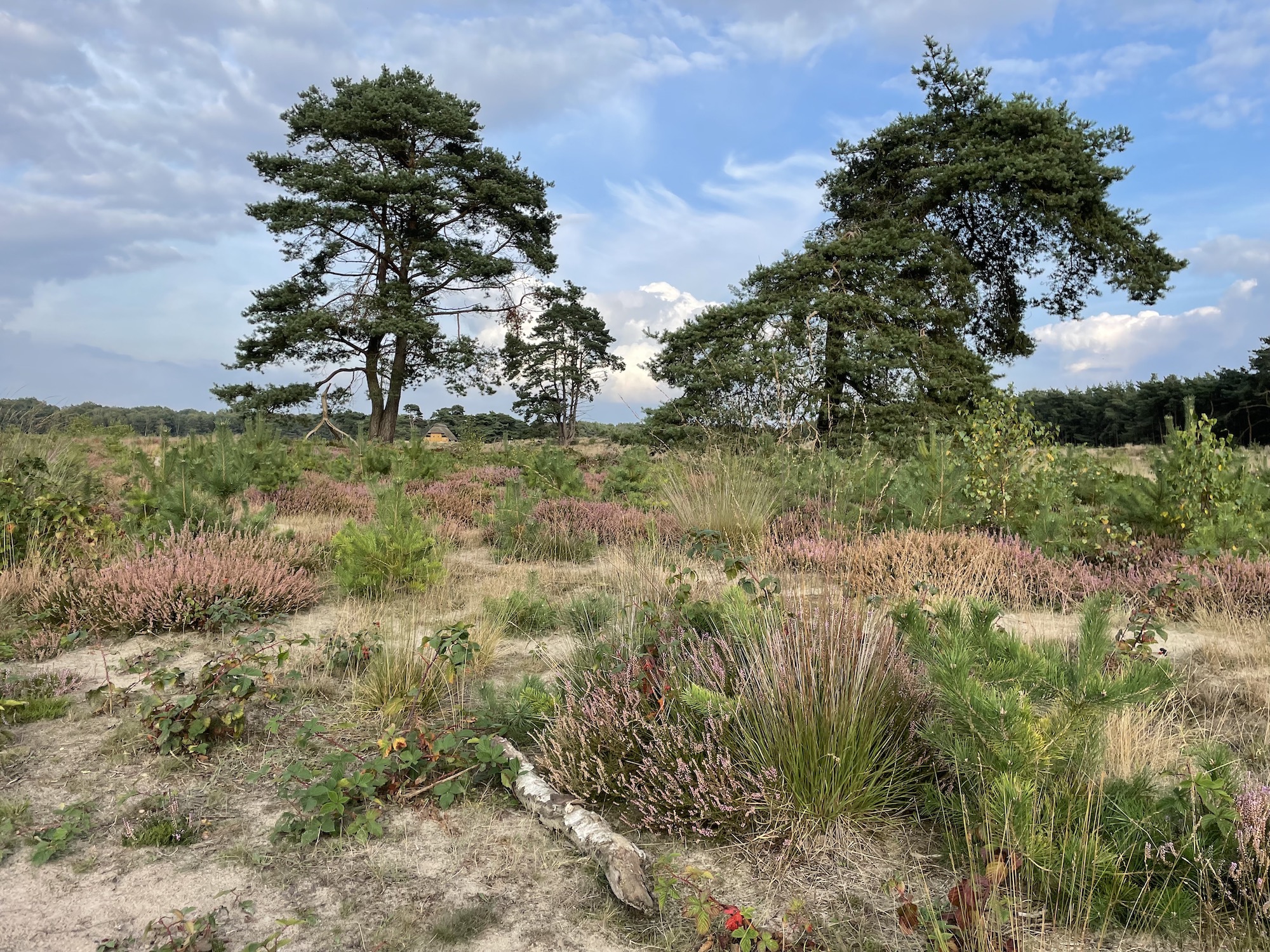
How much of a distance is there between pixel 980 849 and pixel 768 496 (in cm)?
579

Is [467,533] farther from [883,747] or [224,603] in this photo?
[883,747]

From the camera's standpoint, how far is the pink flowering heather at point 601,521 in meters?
7.73

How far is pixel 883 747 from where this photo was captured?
2.74m

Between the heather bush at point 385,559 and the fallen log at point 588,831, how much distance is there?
2895 millimetres

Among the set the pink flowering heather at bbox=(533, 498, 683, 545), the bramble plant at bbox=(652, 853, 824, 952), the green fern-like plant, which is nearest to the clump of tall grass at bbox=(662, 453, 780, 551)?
the pink flowering heather at bbox=(533, 498, 683, 545)

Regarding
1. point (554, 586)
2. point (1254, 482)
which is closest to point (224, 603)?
point (554, 586)

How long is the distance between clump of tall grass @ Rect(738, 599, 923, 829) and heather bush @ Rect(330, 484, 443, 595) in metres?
3.65

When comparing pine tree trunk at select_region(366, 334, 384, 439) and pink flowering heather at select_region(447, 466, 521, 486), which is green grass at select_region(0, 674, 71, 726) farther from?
pine tree trunk at select_region(366, 334, 384, 439)

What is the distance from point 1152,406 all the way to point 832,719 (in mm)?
38698

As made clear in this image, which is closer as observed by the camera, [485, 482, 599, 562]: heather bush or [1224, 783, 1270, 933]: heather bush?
[1224, 783, 1270, 933]: heather bush

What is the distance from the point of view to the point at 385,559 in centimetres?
586

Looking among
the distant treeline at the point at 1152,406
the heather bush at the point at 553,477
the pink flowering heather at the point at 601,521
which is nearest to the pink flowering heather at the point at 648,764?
the pink flowering heather at the point at 601,521

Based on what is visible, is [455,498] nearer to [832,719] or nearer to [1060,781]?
[832,719]

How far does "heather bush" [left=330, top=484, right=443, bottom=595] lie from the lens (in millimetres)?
5738
